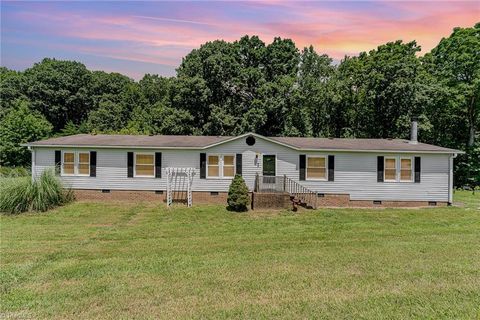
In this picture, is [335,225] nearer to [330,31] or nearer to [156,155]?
[330,31]

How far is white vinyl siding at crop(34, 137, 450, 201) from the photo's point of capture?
692 inches

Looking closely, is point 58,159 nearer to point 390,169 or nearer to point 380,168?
point 380,168

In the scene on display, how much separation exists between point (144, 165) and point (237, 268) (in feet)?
38.0

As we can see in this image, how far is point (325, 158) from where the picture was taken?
1772 cm

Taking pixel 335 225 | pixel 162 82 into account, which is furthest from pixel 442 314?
pixel 162 82

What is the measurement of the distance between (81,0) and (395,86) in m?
24.6

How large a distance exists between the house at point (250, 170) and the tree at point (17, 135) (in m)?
19.6

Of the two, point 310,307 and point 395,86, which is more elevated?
point 395,86

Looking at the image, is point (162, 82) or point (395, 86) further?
point (162, 82)

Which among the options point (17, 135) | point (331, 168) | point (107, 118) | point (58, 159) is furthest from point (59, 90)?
point (331, 168)

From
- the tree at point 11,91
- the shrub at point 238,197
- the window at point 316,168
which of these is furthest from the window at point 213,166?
the tree at point 11,91

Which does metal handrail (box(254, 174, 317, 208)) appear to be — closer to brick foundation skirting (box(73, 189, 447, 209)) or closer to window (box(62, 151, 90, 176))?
brick foundation skirting (box(73, 189, 447, 209))

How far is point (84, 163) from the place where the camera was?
18.0m

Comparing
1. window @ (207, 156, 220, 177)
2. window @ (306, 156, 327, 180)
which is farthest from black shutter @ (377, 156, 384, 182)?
window @ (207, 156, 220, 177)
